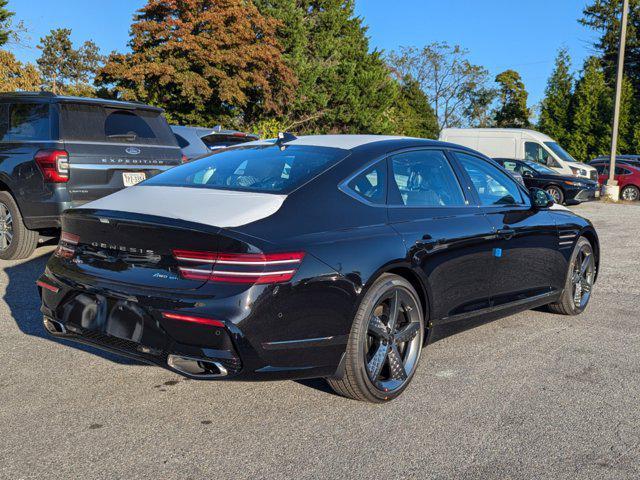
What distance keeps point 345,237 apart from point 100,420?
1.57 m

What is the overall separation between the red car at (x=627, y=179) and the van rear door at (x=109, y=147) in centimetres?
2195

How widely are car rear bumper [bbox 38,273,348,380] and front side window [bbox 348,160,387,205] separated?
0.89 metres

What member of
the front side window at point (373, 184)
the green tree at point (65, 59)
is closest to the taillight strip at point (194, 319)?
the front side window at point (373, 184)

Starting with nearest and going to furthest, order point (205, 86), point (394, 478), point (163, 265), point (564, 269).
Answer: point (394, 478) < point (163, 265) < point (564, 269) < point (205, 86)

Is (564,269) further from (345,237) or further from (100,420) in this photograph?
(100,420)

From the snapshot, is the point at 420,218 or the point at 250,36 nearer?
the point at 420,218

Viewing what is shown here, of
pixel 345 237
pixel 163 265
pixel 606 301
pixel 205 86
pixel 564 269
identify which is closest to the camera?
pixel 163 265

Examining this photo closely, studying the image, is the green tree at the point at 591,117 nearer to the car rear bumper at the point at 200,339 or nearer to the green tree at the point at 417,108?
the green tree at the point at 417,108

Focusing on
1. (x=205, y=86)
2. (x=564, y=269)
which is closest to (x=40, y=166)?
(x=564, y=269)

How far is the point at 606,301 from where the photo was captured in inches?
265

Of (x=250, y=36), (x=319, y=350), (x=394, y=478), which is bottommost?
(x=394, y=478)

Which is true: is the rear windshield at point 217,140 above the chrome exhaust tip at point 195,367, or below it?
above

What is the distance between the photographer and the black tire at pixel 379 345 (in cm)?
359

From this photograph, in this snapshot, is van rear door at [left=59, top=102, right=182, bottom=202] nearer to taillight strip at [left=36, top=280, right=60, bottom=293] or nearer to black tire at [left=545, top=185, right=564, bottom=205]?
taillight strip at [left=36, top=280, right=60, bottom=293]
